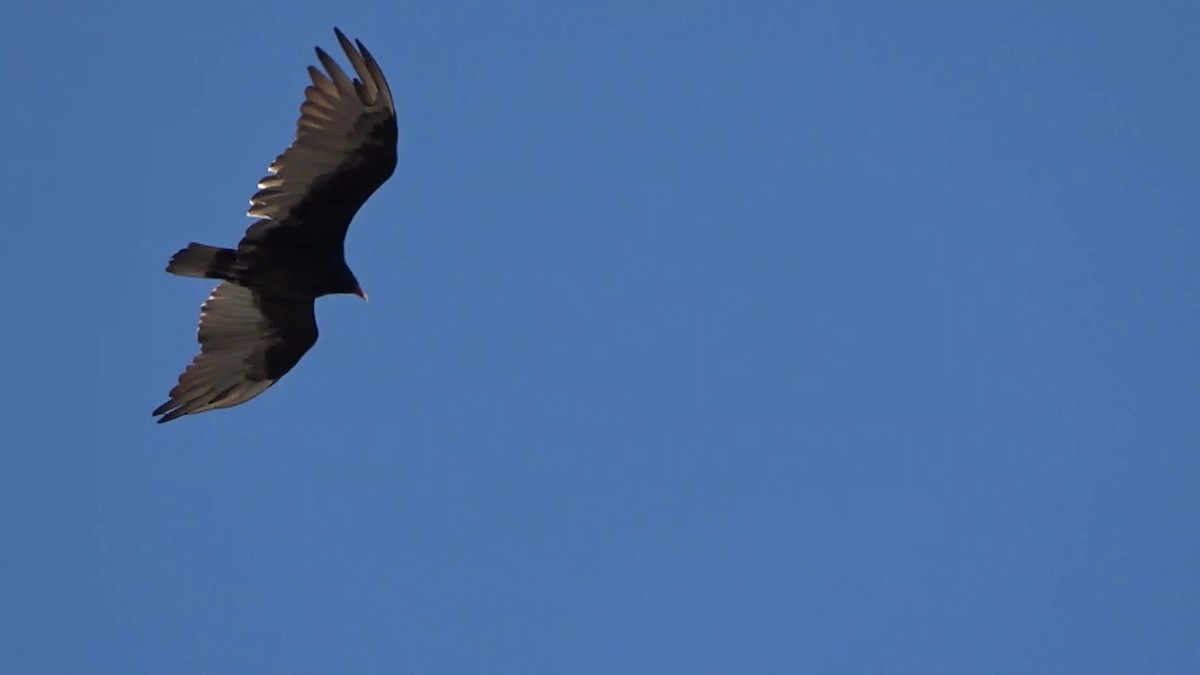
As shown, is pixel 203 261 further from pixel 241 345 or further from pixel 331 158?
pixel 331 158

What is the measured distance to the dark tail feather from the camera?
1458 cm

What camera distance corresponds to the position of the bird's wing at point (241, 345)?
1527 centimetres

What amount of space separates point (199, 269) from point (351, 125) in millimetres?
1798

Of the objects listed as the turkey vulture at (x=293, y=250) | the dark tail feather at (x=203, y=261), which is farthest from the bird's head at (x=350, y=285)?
the dark tail feather at (x=203, y=261)

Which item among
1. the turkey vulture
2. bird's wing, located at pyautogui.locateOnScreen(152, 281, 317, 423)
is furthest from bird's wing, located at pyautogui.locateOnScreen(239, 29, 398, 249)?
bird's wing, located at pyautogui.locateOnScreen(152, 281, 317, 423)

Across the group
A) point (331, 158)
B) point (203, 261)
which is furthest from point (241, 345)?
point (331, 158)

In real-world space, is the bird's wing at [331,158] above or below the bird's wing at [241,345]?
above

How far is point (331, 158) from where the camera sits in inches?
563

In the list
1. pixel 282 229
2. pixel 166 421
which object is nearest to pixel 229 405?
pixel 166 421

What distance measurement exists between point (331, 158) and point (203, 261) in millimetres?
1402

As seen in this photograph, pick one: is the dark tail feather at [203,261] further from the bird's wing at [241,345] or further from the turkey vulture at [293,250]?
the bird's wing at [241,345]

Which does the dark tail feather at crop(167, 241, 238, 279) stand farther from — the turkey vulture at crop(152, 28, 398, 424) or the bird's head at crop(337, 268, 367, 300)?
the bird's head at crop(337, 268, 367, 300)

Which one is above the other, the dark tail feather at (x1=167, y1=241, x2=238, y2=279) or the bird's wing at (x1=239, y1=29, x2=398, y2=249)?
the bird's wing at (x1=239, y1=29, x2=398, y2=249)

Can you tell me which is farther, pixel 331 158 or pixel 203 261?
pixel 203 261
